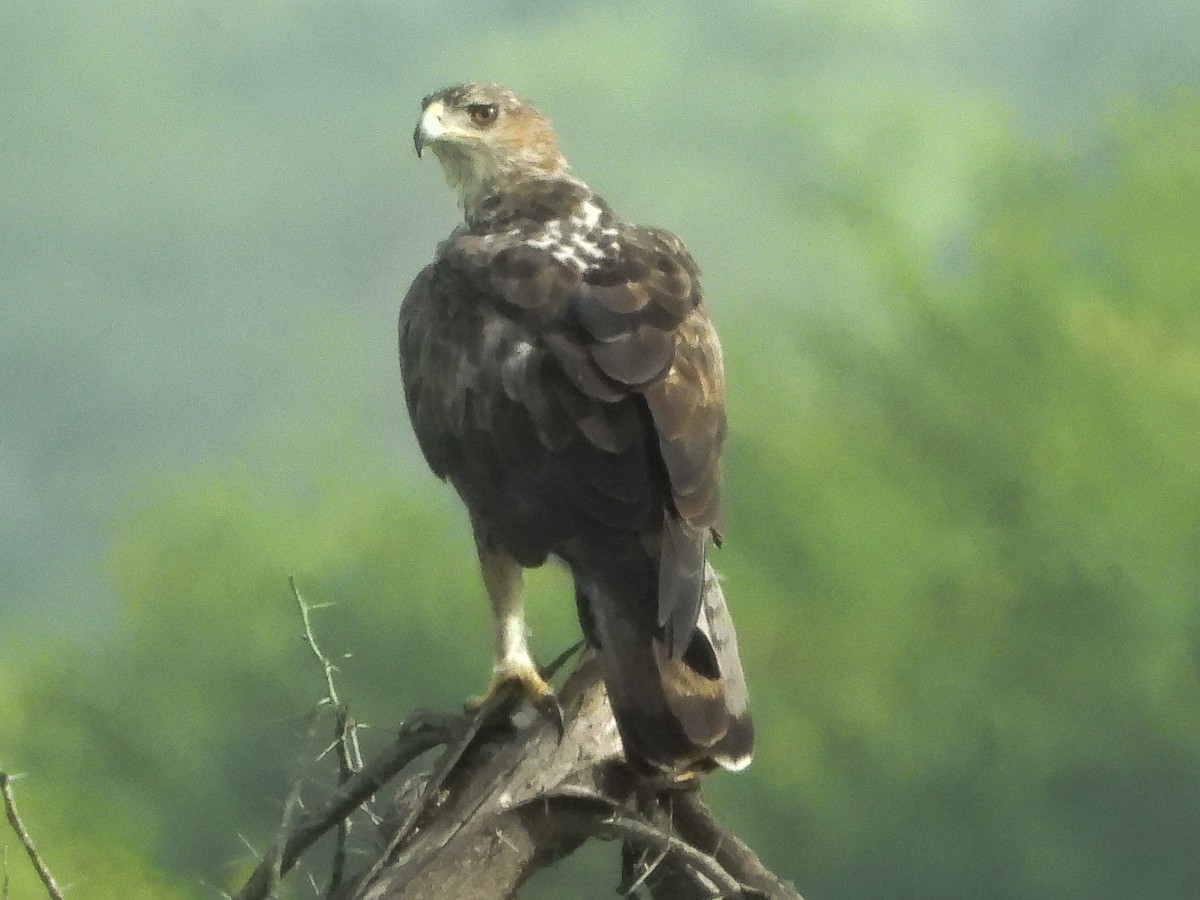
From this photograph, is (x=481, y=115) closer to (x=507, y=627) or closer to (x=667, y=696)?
(x=507, y=627)

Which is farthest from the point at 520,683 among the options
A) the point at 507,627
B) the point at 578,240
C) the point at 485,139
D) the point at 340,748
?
the point at 485,139

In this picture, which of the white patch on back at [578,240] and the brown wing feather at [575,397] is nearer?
the brown wing feather at [575,397]

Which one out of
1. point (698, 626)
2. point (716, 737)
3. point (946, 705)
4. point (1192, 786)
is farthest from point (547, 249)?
point (1192, 786)

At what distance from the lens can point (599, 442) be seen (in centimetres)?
194

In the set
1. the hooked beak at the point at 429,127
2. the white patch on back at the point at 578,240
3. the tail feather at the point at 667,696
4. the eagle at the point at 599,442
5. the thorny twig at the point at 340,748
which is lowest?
the thorny twig at the point at 340,748

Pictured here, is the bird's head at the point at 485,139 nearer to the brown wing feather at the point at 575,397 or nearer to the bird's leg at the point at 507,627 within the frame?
the brown wing feather at the point at 575,397

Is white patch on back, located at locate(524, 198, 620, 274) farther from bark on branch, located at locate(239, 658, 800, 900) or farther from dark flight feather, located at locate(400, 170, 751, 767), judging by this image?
bark on branch, located at locate(239, 658, 800, 900)

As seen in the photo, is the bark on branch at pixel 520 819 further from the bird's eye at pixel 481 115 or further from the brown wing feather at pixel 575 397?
the bird's eye at pixel 481 115

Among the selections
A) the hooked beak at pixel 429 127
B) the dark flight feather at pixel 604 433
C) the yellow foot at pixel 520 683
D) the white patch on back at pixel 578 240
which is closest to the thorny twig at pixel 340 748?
the yellow foot at pixel 520 683

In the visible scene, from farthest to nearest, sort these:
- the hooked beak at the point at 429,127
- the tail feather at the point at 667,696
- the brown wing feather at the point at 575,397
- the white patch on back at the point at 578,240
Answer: the hooked beak at the point at 429,127, the white patch on back at the point at 578,240, the brown wing feather at the point at 575,397, the tail feather at the point at 667,696

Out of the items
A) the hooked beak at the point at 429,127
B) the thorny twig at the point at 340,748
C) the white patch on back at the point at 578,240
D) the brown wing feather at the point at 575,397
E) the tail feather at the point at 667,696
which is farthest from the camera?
the hooked beak at the point at 429,127

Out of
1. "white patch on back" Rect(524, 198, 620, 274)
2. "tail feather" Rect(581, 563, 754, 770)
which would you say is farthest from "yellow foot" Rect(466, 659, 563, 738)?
"white patch on back" Rect(524, 198, 620, 274)

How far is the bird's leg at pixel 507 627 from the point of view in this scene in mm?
2238

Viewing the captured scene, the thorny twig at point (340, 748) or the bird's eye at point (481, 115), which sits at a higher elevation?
the bird's eye at point (481, 115)
